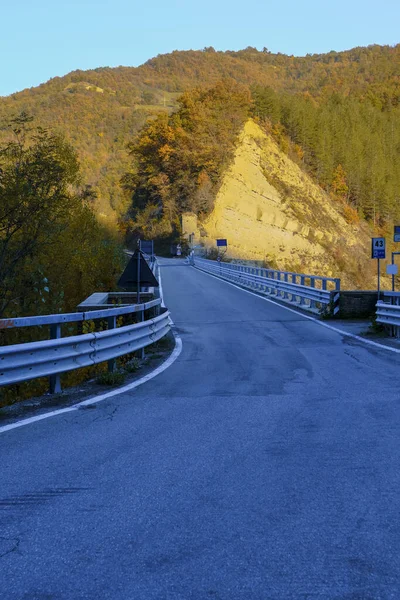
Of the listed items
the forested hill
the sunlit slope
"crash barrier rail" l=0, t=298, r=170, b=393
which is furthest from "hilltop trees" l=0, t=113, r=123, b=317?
the forested hill

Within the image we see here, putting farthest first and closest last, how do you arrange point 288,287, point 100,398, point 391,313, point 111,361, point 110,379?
1. point 288,287
2. point 391,313
3. point 111,361
4. point 110,379
5. point 100,398

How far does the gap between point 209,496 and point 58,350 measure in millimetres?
3928

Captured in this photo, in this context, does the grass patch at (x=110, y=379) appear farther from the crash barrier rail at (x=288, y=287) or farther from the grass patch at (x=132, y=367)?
the crash barrier rail at (x=288, y=287)

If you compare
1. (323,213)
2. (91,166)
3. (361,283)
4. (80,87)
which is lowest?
(361,283)

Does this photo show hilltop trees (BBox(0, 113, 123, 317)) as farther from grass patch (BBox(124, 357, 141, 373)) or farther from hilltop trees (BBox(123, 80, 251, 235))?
hilltop trees (BBox(123, 80, 251, 235))

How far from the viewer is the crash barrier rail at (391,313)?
14008 mm

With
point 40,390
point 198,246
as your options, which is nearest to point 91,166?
point 198,246

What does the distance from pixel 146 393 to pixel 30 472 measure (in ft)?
11.8

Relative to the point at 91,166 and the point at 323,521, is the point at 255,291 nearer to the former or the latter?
the point at 323,521

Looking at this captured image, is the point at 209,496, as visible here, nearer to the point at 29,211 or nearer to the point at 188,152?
the point at 29,211

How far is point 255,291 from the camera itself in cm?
3238

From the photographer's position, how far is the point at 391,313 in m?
14.3

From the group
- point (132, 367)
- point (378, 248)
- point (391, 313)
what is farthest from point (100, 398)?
point (378, 248)

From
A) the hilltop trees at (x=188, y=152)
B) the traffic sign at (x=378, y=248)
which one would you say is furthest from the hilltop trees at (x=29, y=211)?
the hilltop trees at (x=188, y=152)
